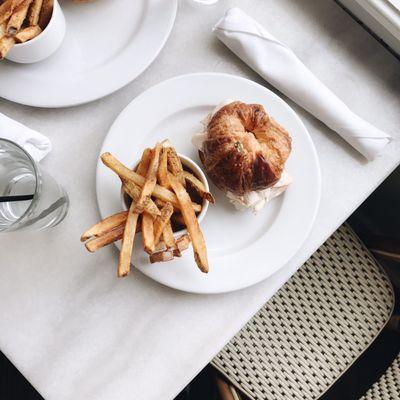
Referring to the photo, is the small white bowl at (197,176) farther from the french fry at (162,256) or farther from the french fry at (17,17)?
the french fry at (17,17)

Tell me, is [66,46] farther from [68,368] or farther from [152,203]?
[68,368]

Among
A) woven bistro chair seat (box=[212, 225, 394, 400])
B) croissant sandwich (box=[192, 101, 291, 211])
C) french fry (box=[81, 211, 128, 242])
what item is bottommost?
woven bistro chair seat (box=[212, 225, 394, 400])

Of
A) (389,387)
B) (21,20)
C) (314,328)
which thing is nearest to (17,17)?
(21,20)

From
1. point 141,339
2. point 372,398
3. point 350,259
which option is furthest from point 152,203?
point 372,398

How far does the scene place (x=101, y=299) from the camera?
90 centimetres

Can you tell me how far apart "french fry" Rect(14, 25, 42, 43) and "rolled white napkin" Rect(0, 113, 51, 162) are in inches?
5.9

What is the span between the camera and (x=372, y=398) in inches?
46.3

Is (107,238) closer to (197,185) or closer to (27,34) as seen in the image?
(197,185)

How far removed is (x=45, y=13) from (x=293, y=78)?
0.47 meters

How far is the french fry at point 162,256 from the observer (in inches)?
31.8

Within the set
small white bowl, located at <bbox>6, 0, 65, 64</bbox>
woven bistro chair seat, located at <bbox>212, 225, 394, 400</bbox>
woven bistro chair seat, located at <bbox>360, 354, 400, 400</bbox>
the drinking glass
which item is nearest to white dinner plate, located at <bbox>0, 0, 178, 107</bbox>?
small white bowl, located at <bbox>6, 0, 65, 64</bbox>

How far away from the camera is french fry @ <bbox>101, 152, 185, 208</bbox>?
790mm

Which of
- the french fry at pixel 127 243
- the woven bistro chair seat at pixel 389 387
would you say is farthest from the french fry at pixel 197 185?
the woven bistro chair seat at pixel 389 387

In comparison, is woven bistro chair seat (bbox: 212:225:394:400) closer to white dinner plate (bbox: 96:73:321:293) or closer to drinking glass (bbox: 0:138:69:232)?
white dinner plate (bbox: 96:73:321:293)
